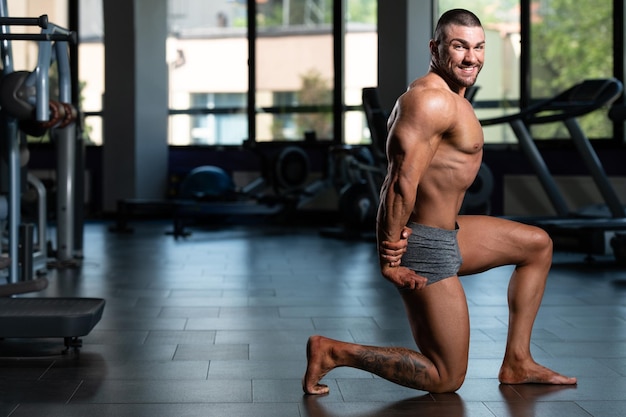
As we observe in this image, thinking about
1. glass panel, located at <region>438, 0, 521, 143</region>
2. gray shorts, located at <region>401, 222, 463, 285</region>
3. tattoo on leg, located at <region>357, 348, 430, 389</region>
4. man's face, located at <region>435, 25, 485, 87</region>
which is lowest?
tattoo on leg, located at <region>357, 348, 430, 389</region>

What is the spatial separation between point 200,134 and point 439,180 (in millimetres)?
8820

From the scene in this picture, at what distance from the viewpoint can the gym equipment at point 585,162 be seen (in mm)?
6719

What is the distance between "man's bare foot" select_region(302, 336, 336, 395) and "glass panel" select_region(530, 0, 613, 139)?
7247 millimetres

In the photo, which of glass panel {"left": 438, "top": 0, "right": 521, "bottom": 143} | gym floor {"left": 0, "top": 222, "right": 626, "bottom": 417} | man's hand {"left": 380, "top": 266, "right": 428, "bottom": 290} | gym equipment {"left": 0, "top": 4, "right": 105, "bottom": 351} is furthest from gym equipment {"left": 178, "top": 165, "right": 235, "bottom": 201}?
man's hand {"left": 380, "top": 266, "right": 428, "bottom": 290}

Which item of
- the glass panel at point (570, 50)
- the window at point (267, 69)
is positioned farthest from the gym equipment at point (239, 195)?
the glass panel at point (570, 50)

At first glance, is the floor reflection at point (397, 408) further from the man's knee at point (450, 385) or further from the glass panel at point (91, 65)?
the glass panel at point (91, 65)

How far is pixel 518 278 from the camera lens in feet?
9.48

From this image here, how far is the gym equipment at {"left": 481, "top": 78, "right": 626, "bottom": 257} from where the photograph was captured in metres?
6.72

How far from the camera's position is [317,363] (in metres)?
2.82

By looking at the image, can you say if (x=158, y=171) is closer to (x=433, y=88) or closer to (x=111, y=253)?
(x=111, y=253)

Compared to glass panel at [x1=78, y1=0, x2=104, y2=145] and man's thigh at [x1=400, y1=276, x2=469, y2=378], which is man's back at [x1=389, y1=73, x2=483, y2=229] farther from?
glass panel at [x1=78, y1=0, x2=104, y2=145]

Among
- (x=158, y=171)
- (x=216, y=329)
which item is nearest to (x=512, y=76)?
(x=158, y=171)

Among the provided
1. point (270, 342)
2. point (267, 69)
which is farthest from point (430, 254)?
point (267, 69)

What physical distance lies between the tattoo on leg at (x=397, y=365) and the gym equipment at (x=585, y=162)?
421 cm
